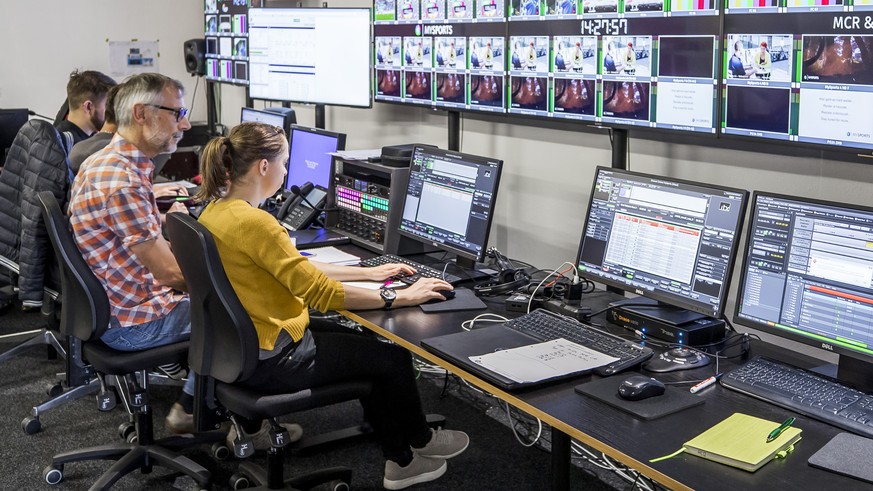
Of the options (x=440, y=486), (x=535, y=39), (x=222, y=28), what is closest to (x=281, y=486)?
(x=440, y=486)

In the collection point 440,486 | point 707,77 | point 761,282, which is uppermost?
point 707,77

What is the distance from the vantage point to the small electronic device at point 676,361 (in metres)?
2.18

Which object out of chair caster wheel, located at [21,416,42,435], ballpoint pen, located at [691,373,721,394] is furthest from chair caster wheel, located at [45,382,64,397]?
ballpoint pen, located at [691,373,721,394]

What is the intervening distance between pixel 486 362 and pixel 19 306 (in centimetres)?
386

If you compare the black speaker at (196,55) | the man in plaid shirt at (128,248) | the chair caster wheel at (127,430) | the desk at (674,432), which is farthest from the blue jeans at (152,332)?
the black speaker at (196,55)

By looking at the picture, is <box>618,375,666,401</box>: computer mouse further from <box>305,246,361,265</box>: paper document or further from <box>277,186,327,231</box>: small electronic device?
<box>277,186,327,231</box>: small electronic device

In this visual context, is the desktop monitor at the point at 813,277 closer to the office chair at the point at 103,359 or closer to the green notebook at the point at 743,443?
the green notebook at the point at 743,443

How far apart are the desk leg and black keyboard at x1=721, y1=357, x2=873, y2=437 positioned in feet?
1.63

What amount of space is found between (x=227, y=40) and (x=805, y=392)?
4466 millimetres

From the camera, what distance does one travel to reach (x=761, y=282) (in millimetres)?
2170

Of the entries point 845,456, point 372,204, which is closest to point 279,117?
point 372,204

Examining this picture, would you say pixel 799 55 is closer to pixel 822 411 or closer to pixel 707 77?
pixel 707 77

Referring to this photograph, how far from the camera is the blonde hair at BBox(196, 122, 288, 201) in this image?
2607 mm

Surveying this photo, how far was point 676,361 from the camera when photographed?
2.21 meters
